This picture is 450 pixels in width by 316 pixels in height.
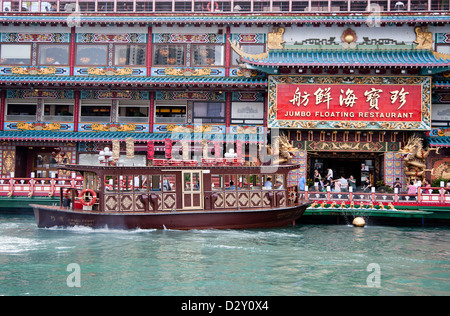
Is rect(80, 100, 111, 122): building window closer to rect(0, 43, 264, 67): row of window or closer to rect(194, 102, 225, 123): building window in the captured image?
rect(0, 43, 264, 67): row of window

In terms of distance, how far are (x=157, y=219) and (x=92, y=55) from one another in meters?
13.9

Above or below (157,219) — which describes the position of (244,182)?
above

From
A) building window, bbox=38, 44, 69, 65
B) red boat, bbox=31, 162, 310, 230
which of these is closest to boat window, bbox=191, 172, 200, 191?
red boat, bbox=31, 162, 310, 230

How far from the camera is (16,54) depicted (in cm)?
2753

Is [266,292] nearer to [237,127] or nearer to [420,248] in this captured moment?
[420,248]

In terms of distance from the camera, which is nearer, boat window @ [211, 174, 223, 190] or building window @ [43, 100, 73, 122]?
boat window @ [211, 174, 223, 190]

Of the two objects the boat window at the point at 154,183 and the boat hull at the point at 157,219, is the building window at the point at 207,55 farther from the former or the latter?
the boat hull at the point at 157,219

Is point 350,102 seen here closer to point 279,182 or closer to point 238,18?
point 238,18

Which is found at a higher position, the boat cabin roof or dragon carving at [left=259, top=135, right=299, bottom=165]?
dragon carving at [left=259, top=135, right=299, bottom=165]

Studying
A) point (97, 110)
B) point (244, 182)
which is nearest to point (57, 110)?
point (97, 110)

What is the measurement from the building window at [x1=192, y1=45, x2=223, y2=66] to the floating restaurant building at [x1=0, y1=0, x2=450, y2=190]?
0.06m

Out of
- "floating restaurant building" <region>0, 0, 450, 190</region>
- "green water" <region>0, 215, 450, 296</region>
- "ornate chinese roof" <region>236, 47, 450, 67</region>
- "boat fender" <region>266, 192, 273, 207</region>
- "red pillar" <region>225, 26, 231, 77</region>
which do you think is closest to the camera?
"green water" <region>0, 215, 450, 296</region>

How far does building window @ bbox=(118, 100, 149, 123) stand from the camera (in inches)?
1072
